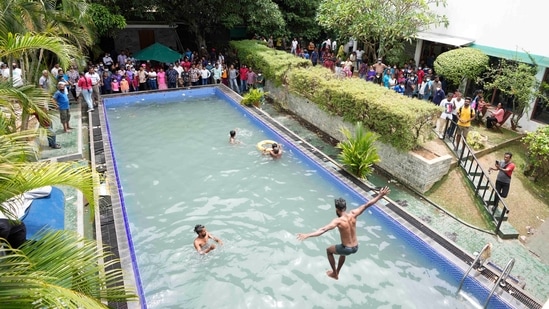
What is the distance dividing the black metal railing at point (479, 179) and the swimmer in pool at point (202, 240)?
6.77 meters

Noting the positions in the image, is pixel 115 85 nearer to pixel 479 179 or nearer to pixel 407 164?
pixel 407 164

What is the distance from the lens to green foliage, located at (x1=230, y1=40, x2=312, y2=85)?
57.7 ft

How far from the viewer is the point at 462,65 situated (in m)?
15.6

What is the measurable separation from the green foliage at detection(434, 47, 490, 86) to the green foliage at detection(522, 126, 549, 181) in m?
4.80

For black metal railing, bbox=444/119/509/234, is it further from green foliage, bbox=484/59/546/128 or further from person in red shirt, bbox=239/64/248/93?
person in red shirt, bbox=239/64/248/93

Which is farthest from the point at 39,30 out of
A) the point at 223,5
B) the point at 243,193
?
the point at 223,5

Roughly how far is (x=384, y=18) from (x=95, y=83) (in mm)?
12825

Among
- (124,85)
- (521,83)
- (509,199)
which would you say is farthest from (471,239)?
(124,85)

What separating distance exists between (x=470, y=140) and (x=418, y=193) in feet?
11.1

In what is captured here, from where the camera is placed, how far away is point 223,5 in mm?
22047

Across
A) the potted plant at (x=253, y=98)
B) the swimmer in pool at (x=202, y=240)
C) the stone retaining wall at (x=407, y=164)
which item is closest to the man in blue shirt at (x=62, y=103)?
the potted plant at (x=253, y=98)

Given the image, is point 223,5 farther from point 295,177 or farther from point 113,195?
point 113,195

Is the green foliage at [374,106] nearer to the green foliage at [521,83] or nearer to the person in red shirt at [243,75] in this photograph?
the person in red shirt at [243,75]

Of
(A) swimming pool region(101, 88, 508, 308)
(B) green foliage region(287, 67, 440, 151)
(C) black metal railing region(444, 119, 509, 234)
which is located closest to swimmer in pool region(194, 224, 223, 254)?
(A) swimming pool region(101, 88, 508, 308)
